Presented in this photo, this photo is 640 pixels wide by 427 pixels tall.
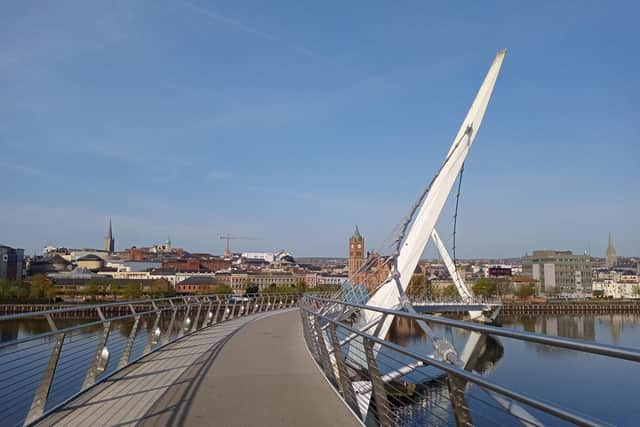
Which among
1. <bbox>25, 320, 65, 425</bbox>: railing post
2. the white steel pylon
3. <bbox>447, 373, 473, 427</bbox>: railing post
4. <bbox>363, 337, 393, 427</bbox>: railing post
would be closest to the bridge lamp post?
<bbox>25, 320, 65, 425</bbox>: railing post

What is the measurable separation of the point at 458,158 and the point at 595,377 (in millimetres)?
10491

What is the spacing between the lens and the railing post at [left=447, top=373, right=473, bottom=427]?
2.45 metres

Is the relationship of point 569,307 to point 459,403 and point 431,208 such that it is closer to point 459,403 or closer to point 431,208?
point 431,208

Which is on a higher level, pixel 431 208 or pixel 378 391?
pixel 431 208

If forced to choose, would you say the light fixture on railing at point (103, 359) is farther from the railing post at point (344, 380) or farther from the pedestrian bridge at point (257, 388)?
the railing post at point (344, 380)

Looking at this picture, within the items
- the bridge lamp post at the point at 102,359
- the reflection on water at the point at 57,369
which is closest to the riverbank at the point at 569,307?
the reflection on water at the point at 57,369

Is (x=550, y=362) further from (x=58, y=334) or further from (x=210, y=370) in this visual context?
(x=58, y=334)

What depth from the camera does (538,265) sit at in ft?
405

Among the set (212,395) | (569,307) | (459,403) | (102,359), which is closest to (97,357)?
(102,359)

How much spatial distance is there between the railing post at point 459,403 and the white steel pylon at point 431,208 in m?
17.5

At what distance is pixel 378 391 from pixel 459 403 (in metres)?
1.41

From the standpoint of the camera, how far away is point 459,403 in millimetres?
2453

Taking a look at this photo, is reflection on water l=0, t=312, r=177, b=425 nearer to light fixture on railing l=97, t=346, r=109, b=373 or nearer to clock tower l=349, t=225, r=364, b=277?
light fixture on railing l=97, t=346, r=109, b=373

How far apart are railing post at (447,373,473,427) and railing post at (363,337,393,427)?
1285 millimetres
